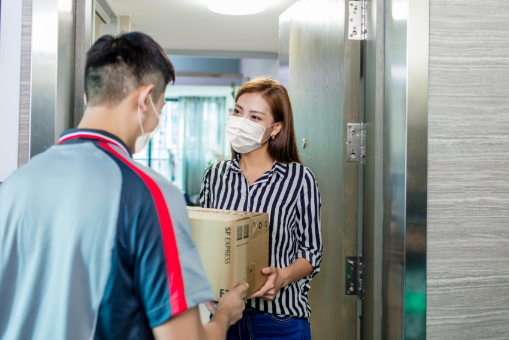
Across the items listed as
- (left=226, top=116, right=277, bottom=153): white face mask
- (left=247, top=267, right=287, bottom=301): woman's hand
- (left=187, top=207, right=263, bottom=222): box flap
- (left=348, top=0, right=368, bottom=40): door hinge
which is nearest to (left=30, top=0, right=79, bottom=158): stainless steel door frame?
(left=187, top=207, right=263, bottom=222): box flap

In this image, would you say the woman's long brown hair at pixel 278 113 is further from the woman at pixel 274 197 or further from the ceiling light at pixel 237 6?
the ceiling light at pixel 237 6

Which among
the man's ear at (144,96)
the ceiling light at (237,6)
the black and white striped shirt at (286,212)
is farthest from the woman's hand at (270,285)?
the ceiling light at (237,6)

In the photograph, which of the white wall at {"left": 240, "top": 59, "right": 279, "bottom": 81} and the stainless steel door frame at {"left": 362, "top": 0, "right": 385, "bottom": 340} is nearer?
the stainless steel door frame at {"left": 362, "top": 0, "right": 385, "bottom": 340}

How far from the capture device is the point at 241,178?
1.41 metres

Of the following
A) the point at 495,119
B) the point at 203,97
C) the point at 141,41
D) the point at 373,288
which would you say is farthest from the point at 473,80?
the point at 203,97

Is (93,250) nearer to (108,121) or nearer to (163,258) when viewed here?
(163,258)

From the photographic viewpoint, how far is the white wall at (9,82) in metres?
1.05

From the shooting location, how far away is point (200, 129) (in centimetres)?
954

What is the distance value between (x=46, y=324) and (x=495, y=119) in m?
1.18

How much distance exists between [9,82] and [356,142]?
1.02 m

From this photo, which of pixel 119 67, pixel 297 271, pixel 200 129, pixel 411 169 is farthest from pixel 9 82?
pixel 200 129

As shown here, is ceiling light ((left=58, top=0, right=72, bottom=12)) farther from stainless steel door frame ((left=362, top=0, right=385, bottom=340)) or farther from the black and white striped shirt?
stainless steel door frame ((left=362, top=0, right=385, bottom=340))

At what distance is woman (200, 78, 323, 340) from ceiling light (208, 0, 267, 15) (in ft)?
6.75

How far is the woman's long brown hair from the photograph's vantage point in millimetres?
1426
